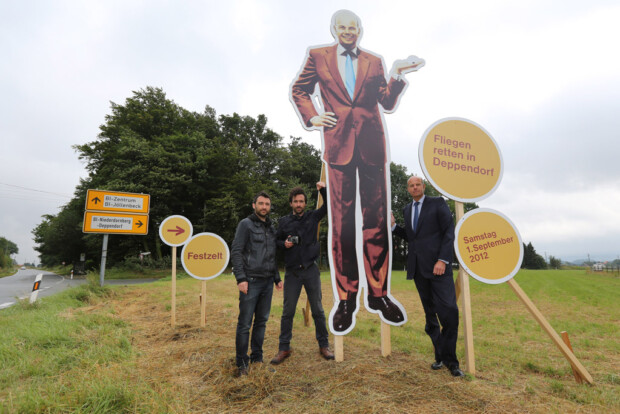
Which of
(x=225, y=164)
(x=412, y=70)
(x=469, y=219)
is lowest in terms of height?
(x=469, y=219)

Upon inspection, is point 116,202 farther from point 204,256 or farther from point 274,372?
point 274,372

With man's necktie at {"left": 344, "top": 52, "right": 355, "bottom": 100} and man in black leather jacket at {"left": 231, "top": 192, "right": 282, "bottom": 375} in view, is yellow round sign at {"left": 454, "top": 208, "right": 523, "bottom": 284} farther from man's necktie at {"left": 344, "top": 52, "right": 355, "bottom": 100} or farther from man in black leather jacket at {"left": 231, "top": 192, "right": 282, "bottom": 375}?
man's necktie at {"left": 344, "top": 52, "right": 355, "bottom": 100}

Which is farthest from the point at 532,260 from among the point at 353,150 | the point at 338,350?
the point at 338,350

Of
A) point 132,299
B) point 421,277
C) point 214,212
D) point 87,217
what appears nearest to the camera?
point 421,277

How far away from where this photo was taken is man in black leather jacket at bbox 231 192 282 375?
303 centimetres

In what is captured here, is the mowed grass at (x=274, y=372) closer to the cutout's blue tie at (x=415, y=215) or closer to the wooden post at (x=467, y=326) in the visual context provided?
the wooden post at (x=467, y=326)

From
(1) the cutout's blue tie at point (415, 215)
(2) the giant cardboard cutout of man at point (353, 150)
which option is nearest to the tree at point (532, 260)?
(2) the giant cardboard cutout of man at point (353, 150)

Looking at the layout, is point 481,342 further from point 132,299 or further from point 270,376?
point 132,299

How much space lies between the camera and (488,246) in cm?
314

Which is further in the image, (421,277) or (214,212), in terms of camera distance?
(214,212)

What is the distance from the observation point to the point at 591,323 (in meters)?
5.90

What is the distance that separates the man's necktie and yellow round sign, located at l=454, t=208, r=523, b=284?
218 centimetres

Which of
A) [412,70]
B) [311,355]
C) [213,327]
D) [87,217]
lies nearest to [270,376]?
[311,355]

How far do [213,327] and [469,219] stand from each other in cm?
425
